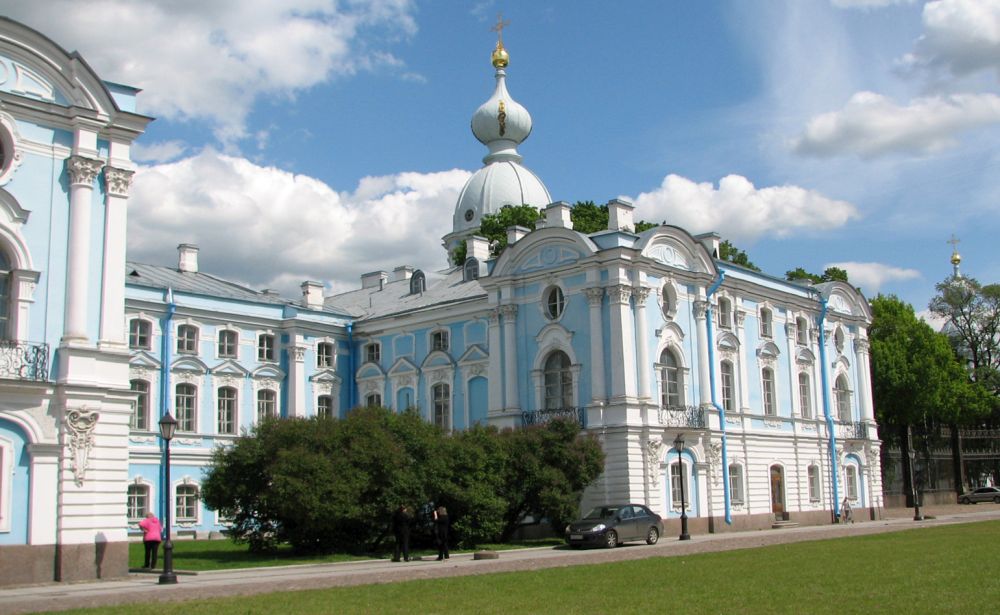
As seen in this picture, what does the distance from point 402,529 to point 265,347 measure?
18.2 meters

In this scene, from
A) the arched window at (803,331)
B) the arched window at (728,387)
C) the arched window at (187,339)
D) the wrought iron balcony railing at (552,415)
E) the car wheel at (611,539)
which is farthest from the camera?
the arched window at (803,331)

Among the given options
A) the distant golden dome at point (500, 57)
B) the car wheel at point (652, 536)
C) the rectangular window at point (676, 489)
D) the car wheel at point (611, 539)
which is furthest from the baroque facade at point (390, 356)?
the distant golden dome at point (500, 57)

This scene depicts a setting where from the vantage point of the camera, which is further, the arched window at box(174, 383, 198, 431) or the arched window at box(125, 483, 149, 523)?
the arched window at box(174, 383, 198, 431)

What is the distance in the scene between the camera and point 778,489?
39.1 metres

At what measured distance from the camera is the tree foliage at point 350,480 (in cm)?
2505

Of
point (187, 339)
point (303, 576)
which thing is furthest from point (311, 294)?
point (303, 576)

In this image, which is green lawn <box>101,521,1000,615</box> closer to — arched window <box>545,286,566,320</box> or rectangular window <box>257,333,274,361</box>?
arched window <box>545,286,566,320</box>

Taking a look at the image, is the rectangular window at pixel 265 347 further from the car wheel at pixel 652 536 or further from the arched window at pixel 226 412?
the car wheel at pixel 652 536

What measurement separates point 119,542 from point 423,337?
862 inches

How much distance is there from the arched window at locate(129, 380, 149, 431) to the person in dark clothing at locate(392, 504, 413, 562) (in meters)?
15.0

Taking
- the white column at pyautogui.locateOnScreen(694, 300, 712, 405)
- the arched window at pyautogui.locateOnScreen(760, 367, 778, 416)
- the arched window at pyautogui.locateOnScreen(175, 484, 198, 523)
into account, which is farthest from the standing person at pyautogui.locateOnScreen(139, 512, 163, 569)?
the arched window at pyautogui.locateOnScreen(760, 367, 778, 416)

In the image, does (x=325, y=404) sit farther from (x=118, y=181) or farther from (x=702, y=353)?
(x=118, y=181)

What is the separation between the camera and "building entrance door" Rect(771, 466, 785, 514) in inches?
1525

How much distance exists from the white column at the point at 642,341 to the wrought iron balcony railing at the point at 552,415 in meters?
2.00
